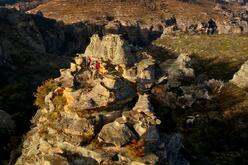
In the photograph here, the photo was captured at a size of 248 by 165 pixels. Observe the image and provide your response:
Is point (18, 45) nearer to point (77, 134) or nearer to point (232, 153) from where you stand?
point (232, 153)

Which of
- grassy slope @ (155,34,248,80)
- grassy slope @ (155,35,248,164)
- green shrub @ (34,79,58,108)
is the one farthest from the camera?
grassy slope @ (155,34,248,80)

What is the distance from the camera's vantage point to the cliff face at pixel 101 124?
135 feet

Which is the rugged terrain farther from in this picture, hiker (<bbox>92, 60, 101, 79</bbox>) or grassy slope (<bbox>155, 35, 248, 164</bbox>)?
hiker (<bbox>92, 60, 101, 79</bbox>)

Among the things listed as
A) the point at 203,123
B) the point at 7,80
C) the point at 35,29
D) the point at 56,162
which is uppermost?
the point at 56,162

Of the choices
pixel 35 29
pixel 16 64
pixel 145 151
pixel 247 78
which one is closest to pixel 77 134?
pixel 145 151

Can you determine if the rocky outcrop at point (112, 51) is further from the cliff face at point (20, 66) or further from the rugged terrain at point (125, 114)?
the cliff face at point (20, 66)

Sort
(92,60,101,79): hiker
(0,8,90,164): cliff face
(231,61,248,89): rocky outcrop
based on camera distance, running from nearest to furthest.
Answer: (92,60,101,79): hiker < (0,8,90,164): cliff face < (231,61,248,89): rocky outcrop

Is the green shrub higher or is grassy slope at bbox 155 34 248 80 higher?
the green shrub

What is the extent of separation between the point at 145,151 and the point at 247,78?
169 feet

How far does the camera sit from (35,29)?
634ft

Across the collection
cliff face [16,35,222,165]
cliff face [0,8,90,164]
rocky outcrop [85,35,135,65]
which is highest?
cliff face [16,35,222,165]

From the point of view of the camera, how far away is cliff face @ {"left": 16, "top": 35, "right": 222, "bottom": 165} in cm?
4128

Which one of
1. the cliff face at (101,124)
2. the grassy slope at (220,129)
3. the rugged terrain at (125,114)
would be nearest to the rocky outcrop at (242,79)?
the rugged terrain at (125,114)

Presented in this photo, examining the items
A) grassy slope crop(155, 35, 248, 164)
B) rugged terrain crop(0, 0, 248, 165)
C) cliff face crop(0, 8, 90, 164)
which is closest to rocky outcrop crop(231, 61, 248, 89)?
rugged terrain crop(0, 0, 248, 165)
